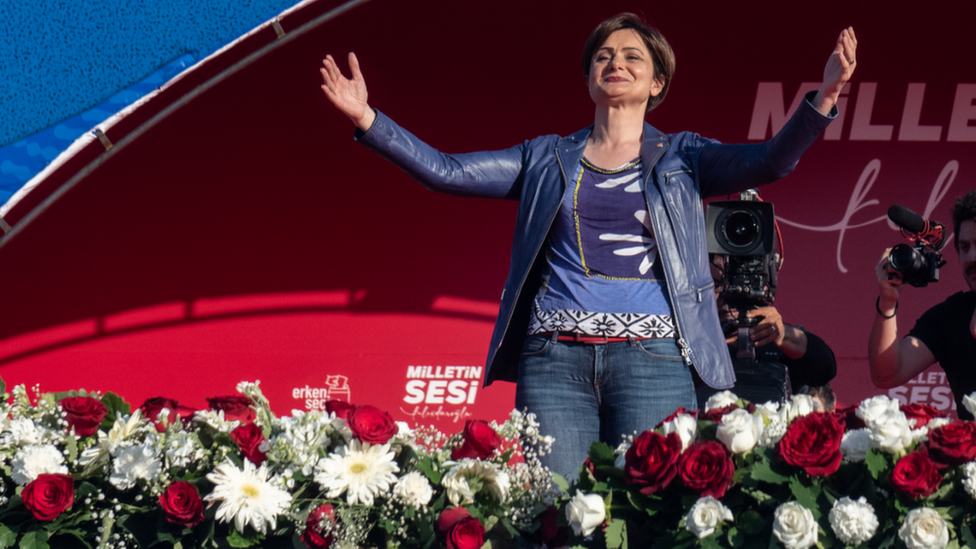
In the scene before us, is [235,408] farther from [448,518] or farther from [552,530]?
[552,530]

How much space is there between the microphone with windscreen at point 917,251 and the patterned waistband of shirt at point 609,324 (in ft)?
2.16

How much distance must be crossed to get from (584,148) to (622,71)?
0.60ft

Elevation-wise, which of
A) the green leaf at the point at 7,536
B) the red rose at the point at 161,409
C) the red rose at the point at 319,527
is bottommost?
the green leaf at the point at 7,536

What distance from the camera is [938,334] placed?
2.34 meters

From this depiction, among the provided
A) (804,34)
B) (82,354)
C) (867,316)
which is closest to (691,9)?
(804,34)

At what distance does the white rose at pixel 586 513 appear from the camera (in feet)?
4.18

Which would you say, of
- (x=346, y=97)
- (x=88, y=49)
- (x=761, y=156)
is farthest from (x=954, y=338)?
(x=88, y=49)

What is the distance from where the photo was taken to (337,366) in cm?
405

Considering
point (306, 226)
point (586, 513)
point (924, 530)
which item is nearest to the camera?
point (924, 530)

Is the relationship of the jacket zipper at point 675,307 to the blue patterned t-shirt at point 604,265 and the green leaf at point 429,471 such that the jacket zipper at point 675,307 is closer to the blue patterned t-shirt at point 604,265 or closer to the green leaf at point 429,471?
the blue patterned t-shirt at point 604,265

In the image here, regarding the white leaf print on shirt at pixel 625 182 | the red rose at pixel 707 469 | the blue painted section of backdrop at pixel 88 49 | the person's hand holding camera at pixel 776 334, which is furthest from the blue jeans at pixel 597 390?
the blue painted section of backdrop at pixel 88 49

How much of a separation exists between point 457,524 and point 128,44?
2.41m

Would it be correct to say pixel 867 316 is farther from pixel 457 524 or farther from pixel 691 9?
pixel 457 524

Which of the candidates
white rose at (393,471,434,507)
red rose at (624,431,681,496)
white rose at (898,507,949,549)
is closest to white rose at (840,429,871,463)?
white rose at (898,507,949,549)
